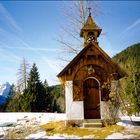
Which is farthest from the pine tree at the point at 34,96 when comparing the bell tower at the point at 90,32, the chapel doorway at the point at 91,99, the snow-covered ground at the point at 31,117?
the chapel doorway at the point at 91,99

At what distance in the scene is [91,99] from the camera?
52.3 ft

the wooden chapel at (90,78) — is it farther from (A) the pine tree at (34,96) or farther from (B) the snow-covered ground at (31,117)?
(A) the pine tree at (34,96)

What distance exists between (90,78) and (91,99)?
1474mm

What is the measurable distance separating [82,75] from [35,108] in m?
26.0

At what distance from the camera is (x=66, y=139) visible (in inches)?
435

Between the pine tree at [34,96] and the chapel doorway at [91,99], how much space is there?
82.7ft

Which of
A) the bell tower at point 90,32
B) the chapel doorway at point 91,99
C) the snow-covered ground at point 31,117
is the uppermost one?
the bell tower at point 90,32

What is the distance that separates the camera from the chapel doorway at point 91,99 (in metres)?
15.8

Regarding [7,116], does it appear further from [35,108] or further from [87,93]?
[35,108]

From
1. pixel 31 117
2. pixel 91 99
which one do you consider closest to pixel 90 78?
pixel 91 99

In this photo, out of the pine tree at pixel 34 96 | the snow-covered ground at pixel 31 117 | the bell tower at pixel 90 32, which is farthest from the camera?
the pine tree at pixel 34 96

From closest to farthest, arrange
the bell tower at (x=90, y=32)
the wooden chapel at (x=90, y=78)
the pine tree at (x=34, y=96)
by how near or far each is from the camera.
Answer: the wooden chapel at (x=90, y=78) < the bell tower at (x=90, y=32) < the pine tree at (x=34, y=96)

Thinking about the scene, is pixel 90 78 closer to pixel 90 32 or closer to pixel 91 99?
pixel 91 99

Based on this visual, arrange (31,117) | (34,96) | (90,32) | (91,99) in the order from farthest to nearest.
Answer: (34,96) → (31,117) → (90,32) → (91,99)
